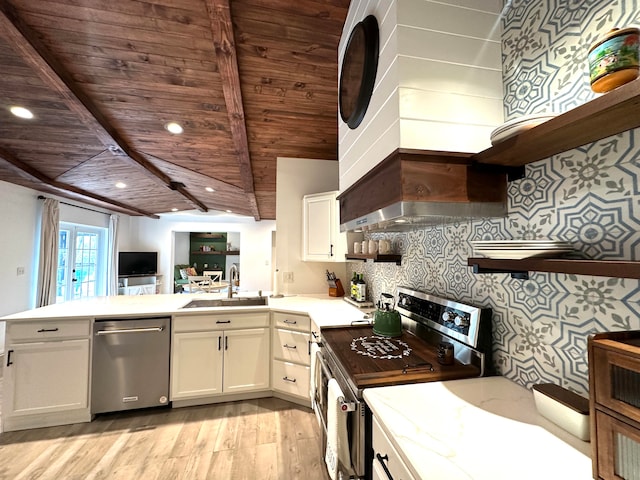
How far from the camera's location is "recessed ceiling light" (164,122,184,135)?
279cm

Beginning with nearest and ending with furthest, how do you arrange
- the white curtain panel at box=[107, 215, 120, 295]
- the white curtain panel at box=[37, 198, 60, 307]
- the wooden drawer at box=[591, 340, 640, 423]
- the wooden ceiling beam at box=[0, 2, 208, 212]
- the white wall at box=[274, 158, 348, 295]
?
the wooden drawer at box=[591, 340, 640, 423] → the wooden ceiling beam at box=[0, 2, 208, 212] → the white wall at box=[274, 158, 348, 295] → the white curtain panel at box=[37, 198, 60, 307] → the white curtain panel at box=[107, 215, 120, 295]

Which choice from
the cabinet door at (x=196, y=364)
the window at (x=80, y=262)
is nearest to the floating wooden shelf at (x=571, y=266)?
the cabinet door at (x=196, y=364)

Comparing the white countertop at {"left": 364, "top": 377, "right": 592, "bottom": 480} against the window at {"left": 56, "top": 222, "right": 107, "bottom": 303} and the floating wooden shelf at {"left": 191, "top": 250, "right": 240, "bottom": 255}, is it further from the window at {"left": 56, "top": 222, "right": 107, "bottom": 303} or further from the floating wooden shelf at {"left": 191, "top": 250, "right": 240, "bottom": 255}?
the floating wooden shelf at {"left": 191, "top": 250, "right": 240, "bottom": 255}

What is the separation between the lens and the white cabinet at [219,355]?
7.77 ft

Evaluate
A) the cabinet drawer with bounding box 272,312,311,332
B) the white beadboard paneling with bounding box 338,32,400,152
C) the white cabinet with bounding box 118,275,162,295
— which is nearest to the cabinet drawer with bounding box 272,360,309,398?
the cabinet drawer with bounding box 272,312,311,332

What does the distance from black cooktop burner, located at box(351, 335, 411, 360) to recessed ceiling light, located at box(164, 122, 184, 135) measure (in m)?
2.70

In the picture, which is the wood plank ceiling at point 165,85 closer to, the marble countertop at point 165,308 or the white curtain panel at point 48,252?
the white curtain panel at point 48,252

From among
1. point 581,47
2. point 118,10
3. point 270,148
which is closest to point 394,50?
point 581,47

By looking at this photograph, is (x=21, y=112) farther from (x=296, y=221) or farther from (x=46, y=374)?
(x=296, y=221)

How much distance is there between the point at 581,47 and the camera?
85 cm

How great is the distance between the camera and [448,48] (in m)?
1.13

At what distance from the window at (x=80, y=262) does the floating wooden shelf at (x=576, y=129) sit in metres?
6.56

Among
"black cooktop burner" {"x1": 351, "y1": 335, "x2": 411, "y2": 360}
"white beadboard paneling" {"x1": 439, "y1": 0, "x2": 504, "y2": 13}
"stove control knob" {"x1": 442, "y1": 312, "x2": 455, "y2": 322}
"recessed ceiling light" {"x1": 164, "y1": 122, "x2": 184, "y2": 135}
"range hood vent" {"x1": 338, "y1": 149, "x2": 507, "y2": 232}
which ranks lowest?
"black cooktop burner" {"x1": 351, "y1": 335, "x2": 411, "y2": 360}

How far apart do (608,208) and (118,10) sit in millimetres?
2558
